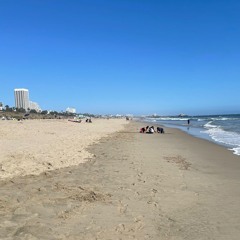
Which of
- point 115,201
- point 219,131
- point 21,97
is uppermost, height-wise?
point 21,97

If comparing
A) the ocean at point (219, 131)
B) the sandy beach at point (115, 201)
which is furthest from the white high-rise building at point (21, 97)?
the sandy beach at point (115, 201)

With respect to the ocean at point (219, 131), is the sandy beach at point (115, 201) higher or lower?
higher

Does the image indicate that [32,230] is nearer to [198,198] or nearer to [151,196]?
[151,196]

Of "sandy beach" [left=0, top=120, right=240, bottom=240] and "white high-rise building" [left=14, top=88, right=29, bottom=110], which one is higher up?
"white high-rise building" [left=14, top=88, right=29, bottom=110]

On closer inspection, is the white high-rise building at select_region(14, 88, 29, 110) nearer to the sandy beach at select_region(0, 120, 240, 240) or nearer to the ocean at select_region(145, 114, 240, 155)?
the ocean at select_region(145, 114, 240, 155)

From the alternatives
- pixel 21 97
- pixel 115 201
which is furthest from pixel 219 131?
pixel 21 97

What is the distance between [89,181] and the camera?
8172mm

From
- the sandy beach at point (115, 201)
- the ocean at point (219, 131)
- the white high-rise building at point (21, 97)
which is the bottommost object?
the ocean at point (219, 131)

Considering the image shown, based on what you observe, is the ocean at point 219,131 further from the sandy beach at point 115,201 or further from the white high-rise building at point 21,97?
the white high-rise building at point 21,97

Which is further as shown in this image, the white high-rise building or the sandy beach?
the white high-rise building

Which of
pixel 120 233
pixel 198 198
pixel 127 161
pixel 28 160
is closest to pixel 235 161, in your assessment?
pixel 127 161

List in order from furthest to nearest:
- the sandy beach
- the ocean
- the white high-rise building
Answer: the white high-rise building
the ocean
the sandy beach

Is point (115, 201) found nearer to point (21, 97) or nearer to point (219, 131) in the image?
point (219, 131)

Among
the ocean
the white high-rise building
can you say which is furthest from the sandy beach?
the white high-rise building
